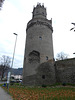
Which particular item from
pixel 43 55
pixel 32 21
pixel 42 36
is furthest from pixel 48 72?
pixel 32 21

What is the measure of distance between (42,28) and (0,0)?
1820 centimetres

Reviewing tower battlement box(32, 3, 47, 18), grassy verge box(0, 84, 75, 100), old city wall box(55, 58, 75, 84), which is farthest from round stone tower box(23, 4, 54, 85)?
grassy verge box(0, 84, 75, 100)

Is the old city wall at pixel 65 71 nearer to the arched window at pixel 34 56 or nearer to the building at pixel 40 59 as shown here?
the building at pixel 40 59

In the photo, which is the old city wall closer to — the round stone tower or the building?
the building

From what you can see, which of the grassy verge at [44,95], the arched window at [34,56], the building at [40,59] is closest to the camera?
the grassy verge at [44,95]

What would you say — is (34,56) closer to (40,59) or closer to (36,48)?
(40,59)

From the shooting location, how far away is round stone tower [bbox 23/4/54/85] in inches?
752

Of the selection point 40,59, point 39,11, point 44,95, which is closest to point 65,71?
point 40,59

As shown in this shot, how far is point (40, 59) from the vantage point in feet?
64.6

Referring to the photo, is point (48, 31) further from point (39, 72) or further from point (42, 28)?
point (39, 72)

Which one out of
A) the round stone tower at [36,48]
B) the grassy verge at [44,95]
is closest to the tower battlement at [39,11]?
the round stone tower at [36,48]

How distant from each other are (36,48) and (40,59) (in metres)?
2.70

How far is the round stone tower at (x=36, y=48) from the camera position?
752 inches

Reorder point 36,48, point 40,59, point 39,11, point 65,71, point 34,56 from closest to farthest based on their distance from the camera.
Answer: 1. point 65,71
2. point 40,59
3. point 34,56
4. point 36,48
5. point 39,11
